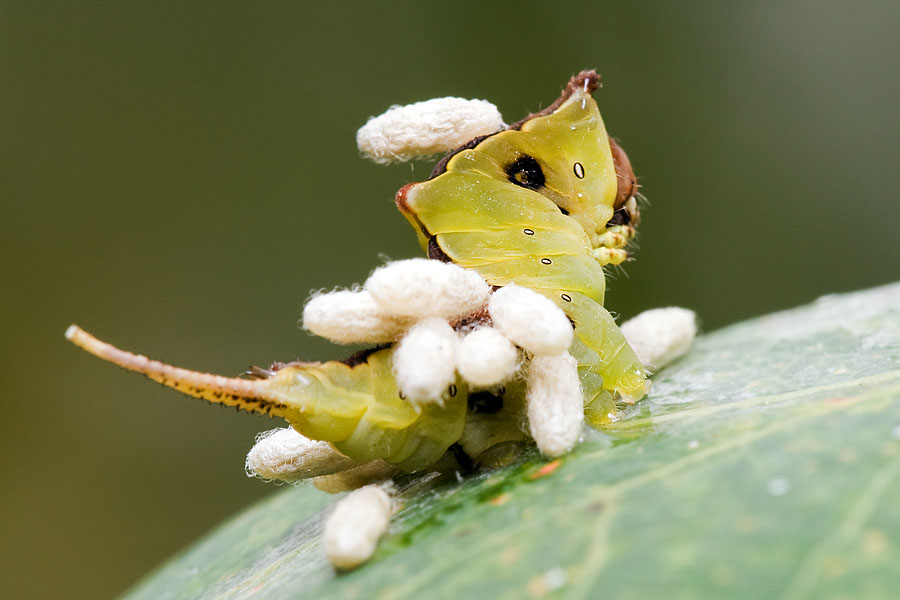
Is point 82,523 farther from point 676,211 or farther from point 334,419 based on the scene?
point 334,419

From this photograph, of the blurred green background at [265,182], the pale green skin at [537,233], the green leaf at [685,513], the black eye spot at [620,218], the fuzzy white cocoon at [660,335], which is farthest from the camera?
the blurred green background at [265,182]

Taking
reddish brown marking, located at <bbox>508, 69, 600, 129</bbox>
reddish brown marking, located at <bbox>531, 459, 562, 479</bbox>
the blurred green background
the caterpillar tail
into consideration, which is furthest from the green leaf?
the blurred green background

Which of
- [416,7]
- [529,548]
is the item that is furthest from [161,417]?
[529,548]

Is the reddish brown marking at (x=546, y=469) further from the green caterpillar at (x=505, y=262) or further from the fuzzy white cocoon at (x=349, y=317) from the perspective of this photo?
the fuzzy white cocoon at (x=349, y=317)

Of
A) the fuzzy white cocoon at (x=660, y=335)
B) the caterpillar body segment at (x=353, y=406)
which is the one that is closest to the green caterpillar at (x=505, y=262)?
the caterpillar body segment at (x=353, y=406)

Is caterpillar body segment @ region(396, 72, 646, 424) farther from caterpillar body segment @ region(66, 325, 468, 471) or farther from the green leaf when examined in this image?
caterpillar body segment @ region(66, 325, 468, 471)

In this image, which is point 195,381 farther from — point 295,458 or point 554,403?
point 554,403

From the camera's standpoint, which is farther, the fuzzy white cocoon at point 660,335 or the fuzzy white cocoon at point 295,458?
the fuzzy white cocoon at point 660,335
